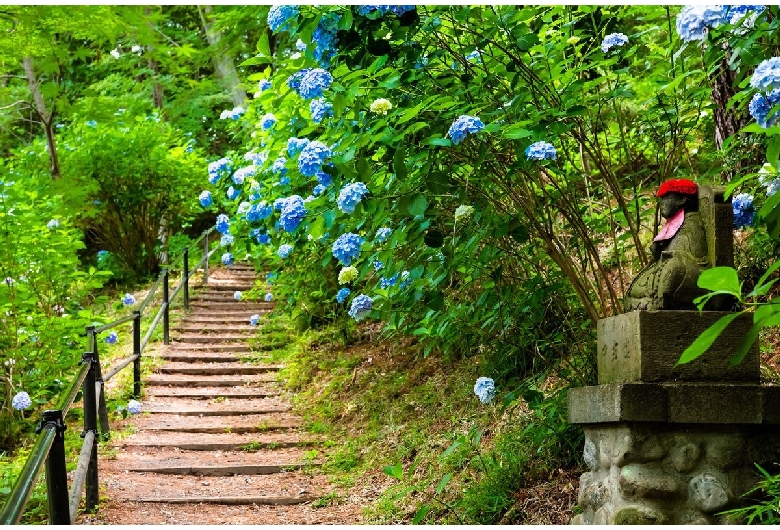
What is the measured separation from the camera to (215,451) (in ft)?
21.3

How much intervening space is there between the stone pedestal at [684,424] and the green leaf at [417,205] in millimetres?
889

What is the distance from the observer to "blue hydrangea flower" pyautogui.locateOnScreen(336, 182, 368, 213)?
3340 mm

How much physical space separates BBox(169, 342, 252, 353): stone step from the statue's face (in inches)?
263

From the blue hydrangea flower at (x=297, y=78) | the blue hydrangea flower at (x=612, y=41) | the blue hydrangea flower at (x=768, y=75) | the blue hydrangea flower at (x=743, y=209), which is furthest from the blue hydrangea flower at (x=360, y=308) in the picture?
the blue hydrangea flower at (x=768, y=75)

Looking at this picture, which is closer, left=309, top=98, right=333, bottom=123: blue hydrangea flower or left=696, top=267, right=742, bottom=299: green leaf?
left=696, top=267, right=742, bottom=299: green leaf

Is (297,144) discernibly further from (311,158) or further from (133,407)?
(133,407)

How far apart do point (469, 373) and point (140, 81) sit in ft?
44.0

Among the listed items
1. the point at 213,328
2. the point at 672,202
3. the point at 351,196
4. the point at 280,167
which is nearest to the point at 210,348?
the point at 213,328

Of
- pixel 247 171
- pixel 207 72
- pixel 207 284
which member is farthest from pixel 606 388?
pixel 207 72

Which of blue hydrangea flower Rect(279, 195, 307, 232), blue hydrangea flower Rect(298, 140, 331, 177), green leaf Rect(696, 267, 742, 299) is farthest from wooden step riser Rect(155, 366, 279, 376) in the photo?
green leaf Rect(696, 267, 742, 299)

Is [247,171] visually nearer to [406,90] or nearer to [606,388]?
[406,90]

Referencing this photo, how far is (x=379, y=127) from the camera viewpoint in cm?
340

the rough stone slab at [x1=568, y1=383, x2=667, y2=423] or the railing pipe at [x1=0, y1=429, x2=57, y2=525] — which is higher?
the rough stone slab at [x1=568, y1=383, x2=667, y2=423]

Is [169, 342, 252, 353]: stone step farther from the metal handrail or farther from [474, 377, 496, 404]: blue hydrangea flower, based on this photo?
[474, 377, 496, 404]: blue hydrangea flower
